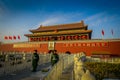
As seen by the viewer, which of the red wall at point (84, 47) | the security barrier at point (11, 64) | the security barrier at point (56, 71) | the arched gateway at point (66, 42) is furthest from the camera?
the arched gateway at point (66, 42)

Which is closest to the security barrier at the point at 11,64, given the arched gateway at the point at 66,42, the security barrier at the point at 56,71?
the security barrier at the point at 56,71

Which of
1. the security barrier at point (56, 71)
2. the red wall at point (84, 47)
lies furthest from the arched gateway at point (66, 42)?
the security barrier at point (56, 71)

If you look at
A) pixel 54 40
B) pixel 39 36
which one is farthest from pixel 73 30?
pixel 39 36

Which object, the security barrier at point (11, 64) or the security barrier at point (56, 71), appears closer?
the security barrier at point (56, 71)

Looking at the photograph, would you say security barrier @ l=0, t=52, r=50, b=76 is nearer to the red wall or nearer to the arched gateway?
the red wall

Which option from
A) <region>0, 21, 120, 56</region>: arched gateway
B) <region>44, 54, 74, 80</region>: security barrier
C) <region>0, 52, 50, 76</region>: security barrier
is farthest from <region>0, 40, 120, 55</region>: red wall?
<region>44, 54, 74, 80</region>: security barrier

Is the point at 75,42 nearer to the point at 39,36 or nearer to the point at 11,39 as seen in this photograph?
the point at 39,36

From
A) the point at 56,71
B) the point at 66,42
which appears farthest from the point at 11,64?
the point at 66,42

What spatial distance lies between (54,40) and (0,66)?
24.7 meters

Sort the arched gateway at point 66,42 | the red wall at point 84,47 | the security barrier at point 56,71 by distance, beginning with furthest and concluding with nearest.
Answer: the arched gateway at point 66,42 → the red wall at point 84,47 → the security barrier at point 56,71

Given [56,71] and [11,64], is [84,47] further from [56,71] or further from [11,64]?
[56,71]

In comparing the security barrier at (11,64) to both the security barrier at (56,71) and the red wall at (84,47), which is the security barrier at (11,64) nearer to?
the security barrier at (56,71)

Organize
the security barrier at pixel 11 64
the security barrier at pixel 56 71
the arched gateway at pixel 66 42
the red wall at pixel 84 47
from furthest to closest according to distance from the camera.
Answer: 1. the arched gateway at pixel 66 42
2. the red wall at pixel 84 47
3. the security barrier at pixel 11 64
4. the security barrier at pixel 56 71

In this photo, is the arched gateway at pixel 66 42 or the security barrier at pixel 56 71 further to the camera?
the arched gateway at pixel 66 42
